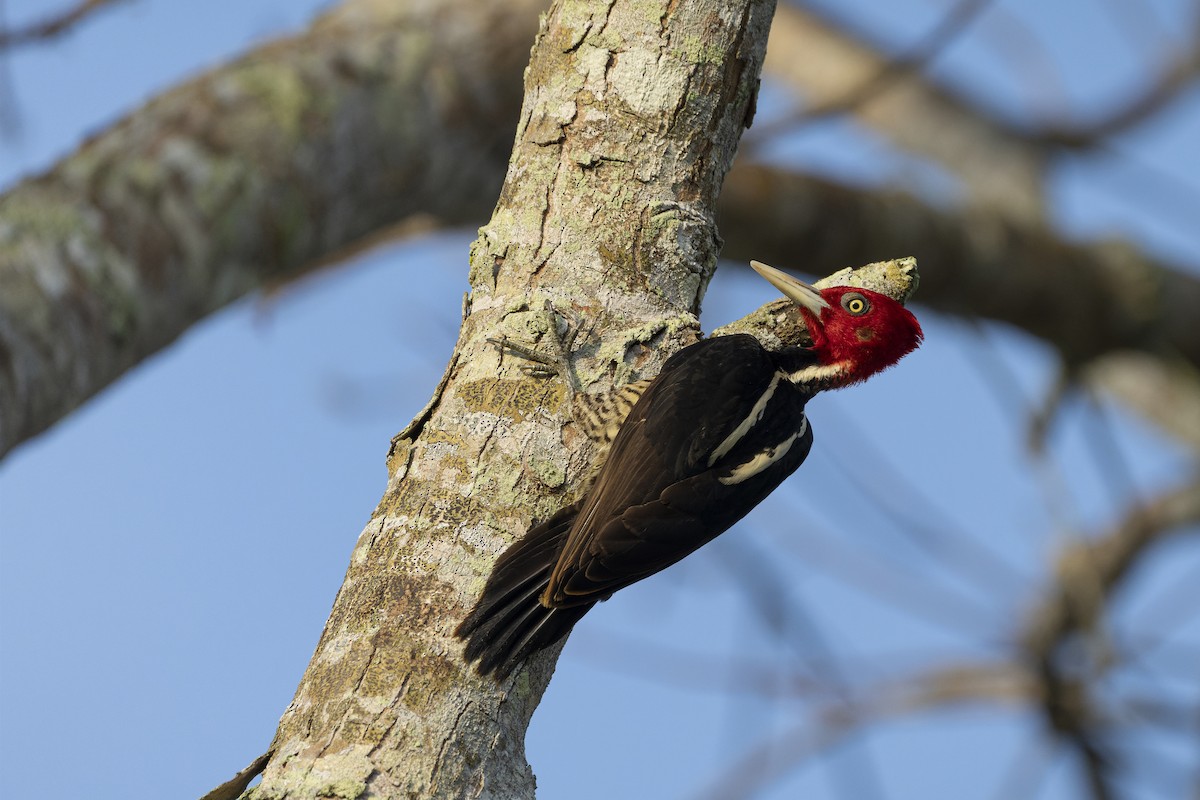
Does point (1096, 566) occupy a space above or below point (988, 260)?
below


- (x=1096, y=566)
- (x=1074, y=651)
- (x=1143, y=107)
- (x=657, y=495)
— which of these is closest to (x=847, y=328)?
(x=657, y=495)

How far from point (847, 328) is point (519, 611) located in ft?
5.79

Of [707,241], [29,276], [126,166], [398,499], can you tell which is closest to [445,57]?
[126,166]

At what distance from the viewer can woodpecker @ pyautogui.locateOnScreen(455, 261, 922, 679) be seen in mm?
2828

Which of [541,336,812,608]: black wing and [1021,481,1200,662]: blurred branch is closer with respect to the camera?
[541,336,812,608]: black wing

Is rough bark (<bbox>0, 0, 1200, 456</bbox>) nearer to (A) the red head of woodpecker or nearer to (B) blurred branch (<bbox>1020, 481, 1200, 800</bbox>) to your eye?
(B) blurred branch (<bbox>1020, 481, 1200, 800</bbox>)

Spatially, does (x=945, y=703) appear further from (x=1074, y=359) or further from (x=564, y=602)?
(x=564, y=602)

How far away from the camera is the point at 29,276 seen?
3.98 m

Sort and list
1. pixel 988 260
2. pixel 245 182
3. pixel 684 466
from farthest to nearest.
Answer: pixel 988 260, pixel 245 182, pixel 684 466

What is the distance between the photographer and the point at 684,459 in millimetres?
3514

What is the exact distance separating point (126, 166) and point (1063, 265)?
548 centimetres

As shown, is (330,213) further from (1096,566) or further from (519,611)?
(1096,566)

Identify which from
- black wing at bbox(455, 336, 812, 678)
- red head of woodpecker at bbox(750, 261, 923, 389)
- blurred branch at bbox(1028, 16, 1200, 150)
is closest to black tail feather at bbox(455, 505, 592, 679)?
black wing at bbox(455, 336, 812, 678)

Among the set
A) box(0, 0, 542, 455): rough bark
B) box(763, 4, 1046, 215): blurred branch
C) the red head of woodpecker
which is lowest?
the red head of woodpecker
